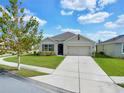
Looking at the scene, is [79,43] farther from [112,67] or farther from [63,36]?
[112,67]

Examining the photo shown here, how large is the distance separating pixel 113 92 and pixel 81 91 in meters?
1.45

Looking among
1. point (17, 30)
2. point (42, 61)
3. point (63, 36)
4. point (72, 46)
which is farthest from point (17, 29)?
point (63, 36)

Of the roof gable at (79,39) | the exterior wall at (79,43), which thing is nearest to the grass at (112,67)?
the exterior wall at (79,43)

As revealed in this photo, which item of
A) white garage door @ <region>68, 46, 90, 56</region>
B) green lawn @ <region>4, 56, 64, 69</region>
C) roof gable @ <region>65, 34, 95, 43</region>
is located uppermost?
roof gable @ <region>65, 34, 95, 43</region>

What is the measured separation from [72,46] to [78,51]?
158 cm

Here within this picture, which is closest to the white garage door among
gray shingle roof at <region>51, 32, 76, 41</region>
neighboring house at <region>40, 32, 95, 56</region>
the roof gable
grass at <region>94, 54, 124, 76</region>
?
neighboring house at <region>40, 32, 95, 56</region>

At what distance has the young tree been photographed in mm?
12797

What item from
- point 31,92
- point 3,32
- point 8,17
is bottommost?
point 31,92

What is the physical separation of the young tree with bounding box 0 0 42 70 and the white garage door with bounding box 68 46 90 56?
20050mm

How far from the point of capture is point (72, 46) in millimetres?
33250

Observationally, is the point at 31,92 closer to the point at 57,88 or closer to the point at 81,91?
the point at 57,88

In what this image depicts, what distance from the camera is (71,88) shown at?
8156 millimetres

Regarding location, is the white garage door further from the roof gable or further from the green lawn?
the green lawn

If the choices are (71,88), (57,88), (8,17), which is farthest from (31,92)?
(8,17)
